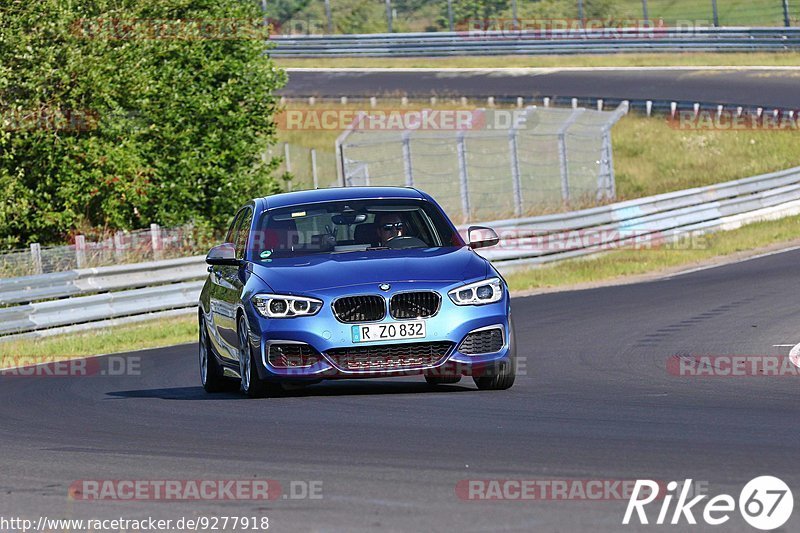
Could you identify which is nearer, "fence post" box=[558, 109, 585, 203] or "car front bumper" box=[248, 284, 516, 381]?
"car front bumper" box=[248, 284, 516, 381]

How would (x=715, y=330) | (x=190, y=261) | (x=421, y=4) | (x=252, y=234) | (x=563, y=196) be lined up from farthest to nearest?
(x=421, y=4), (x=563, y=196), (x=190, y=261), (x=715, y=330), (x=252, y=234)

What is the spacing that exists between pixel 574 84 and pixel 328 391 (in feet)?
139

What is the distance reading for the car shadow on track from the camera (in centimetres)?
1127

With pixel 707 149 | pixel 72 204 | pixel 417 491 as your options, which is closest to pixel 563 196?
pixel 72 204

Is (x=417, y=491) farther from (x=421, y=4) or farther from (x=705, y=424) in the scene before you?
(x=421, y=4)

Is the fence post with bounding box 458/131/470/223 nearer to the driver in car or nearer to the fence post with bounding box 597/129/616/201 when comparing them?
the fence post with bounding box 597/129/616/201

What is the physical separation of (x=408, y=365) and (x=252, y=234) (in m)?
2.10

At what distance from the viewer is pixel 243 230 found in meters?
12.4

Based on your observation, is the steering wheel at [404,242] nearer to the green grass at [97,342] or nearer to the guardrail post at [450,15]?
the green grass at [97,342]

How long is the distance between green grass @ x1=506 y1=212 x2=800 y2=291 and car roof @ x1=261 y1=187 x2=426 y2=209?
494 inches

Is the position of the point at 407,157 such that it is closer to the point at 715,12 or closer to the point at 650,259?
the point at 650,259

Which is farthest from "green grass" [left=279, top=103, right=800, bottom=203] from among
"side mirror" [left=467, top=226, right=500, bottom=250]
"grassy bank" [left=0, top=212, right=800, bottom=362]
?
"side mirror" [left=467, top=226, right=500, bottom=250]

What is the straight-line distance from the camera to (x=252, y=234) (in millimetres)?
11797

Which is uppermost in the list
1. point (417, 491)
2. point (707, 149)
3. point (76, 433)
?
point (417, 491)
